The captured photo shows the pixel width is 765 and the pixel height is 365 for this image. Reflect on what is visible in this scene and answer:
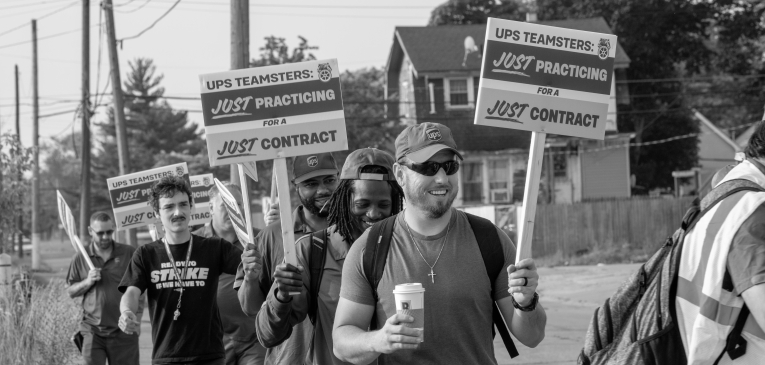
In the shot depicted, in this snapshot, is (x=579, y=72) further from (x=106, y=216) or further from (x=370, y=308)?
(x=106, y=216)

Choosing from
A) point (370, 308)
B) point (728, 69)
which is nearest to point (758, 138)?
point (370, 308)

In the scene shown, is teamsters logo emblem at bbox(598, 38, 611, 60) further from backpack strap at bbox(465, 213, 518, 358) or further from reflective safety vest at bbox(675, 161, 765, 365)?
backpack strap at bbox(465, 213, 518, 358)

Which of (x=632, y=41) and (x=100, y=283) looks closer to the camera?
(x=100, y=283)

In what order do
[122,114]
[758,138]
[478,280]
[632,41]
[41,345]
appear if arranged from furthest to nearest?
1. [632,41]
2. [122,114]
3. [41,345]
4. [758,138]
5. [478,280]

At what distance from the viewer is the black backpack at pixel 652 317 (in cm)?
423

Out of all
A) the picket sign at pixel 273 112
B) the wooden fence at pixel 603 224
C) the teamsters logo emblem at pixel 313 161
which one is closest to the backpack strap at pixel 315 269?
the picket sign at pixel 273 112

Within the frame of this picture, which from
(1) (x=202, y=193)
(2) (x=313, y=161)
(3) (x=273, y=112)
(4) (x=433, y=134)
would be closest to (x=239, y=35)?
(1) (x=202, y=193)

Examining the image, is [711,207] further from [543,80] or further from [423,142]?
[423,142]

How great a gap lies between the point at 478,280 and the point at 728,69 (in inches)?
1725

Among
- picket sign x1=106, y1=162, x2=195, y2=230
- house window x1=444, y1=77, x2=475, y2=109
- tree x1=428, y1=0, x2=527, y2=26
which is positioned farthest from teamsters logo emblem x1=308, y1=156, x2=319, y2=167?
tree x1=428, y1=0, x2=527, y2=26

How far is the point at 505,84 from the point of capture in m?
4.09

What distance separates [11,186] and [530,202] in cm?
1275

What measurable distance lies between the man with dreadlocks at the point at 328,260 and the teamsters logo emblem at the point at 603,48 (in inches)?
53.3

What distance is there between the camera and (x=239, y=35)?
13.5m
